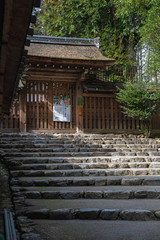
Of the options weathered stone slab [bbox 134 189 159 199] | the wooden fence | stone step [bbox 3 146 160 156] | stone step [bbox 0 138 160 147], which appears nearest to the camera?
weathered stone slab [bbox 134 189 159 199]

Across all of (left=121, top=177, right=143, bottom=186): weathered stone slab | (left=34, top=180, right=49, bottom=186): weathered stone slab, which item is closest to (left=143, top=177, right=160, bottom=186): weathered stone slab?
(left=121, top=177, right=143, bottom=186): weathered stone slab

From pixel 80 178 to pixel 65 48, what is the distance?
10.6 m

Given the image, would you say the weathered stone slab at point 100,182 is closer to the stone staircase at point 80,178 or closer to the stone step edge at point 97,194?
the stone staircase at point 80,178

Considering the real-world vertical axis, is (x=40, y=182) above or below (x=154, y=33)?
below

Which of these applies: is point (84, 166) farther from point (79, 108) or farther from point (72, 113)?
point (72, 113)

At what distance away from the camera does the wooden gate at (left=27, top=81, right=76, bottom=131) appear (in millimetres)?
14867

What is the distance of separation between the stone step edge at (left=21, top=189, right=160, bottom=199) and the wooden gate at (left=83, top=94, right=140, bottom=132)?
9162 mm

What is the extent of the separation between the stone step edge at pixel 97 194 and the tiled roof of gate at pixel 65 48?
29.0 ft

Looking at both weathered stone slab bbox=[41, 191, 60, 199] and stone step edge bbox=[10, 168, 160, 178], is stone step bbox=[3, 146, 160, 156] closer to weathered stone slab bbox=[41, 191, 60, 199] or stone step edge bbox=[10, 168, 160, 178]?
stone step edge bbox=[10, 168, 160, 178]

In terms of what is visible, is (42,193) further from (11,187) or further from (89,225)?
(89,225)

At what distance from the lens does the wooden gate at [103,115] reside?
50.5ft

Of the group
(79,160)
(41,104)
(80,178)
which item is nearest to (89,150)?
(79,160)

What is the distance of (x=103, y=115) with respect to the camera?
51.1 ft

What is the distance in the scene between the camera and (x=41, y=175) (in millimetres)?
7730
